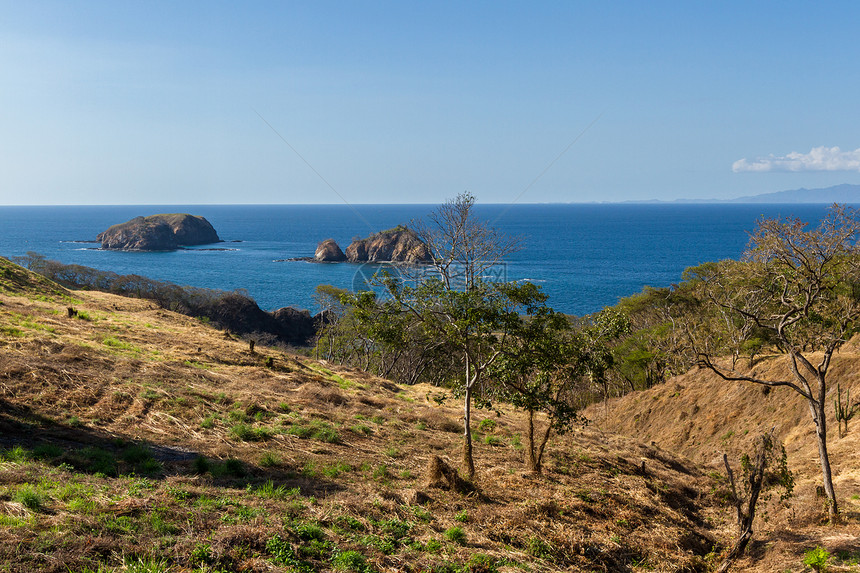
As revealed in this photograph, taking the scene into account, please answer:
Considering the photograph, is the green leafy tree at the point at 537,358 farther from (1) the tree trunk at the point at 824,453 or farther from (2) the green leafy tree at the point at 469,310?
(1) the tree trunk at the point at 824,453

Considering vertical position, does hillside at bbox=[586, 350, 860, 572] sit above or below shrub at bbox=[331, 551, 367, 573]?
below

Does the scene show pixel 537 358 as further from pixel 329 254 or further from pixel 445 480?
pixel 329 254

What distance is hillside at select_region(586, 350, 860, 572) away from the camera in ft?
41.2

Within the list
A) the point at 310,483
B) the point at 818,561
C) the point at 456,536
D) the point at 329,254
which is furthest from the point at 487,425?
the point at 329,254

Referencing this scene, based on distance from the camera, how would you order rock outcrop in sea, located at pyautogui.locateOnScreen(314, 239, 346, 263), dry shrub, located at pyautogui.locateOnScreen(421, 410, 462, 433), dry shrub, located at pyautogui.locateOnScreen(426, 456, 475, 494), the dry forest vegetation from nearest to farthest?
the dry forest vegetation < dry shrub, located at pyautogui.locateOnScreen(426, 456, 475, 494) < dry shrub, located at pyautogui.locateOnScreen(421, 410, 462, 433) < rock outcrop in sea, located at pyautogui.locateOnScreen(314, 239, 346, 263)

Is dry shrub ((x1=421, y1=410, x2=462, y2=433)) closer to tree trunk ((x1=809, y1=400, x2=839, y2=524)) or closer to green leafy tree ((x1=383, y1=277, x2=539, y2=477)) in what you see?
green leafy tree ((x1=383, y1=277, x2=539, y2=477))

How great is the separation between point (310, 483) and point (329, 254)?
153 metres

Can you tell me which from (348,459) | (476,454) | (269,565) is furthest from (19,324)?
(269,565)

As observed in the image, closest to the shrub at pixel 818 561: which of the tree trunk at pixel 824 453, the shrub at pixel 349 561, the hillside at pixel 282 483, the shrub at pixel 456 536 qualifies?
the hillside at pixel 282 483

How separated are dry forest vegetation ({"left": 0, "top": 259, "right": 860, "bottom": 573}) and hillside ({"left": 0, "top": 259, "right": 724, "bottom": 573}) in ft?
0.18

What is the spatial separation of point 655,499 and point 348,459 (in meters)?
9.52

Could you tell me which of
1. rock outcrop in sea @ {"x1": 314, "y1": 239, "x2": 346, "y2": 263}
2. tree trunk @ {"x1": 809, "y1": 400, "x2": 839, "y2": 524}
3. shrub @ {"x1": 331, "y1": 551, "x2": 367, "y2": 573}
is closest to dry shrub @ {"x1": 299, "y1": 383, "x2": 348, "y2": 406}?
shrub @ {"x1": 331, "y1": 551, "x2": 367, "y2": 573}

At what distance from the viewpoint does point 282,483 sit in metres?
13.0

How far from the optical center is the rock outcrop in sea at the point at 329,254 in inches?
6368
